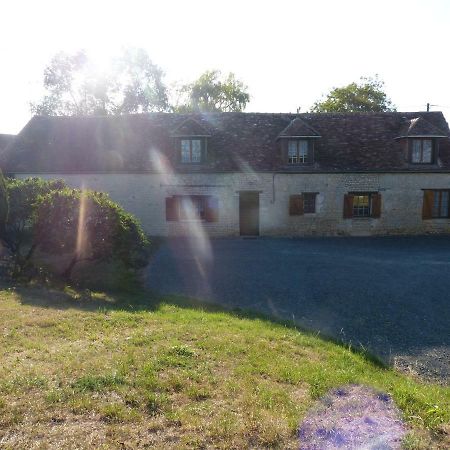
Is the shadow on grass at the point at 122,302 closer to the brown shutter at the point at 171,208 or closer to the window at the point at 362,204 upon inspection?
the brown shutter at the point at 171,208

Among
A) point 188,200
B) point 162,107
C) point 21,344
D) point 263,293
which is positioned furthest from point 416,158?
point 162,107

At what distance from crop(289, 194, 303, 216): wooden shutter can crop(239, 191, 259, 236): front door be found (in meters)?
1.68

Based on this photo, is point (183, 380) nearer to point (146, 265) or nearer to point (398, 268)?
point (146, 265)

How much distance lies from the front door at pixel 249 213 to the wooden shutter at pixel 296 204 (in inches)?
66.1

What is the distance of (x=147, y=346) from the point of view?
584cm

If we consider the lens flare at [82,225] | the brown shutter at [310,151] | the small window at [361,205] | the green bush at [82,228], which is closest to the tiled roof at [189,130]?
the brown shutter at [310,151]

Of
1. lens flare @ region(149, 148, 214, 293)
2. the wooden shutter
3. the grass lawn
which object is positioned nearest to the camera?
the grass lawn

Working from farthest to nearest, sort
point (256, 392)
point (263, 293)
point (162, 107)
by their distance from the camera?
point (162, 107)
point (263, 293)
point (256, 392)

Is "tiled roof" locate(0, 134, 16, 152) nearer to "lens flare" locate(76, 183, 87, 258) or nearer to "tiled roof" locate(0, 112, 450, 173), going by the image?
"tiled roof" locate(0, 112, 450, 173)

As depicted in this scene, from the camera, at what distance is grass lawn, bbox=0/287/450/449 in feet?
11.9

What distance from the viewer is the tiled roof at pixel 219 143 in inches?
736

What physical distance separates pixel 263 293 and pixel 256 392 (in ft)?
18.5

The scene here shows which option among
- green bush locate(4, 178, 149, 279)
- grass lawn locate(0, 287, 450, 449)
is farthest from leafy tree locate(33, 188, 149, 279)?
grass lawn locate(0, 287, 450, 449)

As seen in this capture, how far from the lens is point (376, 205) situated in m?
19.0
